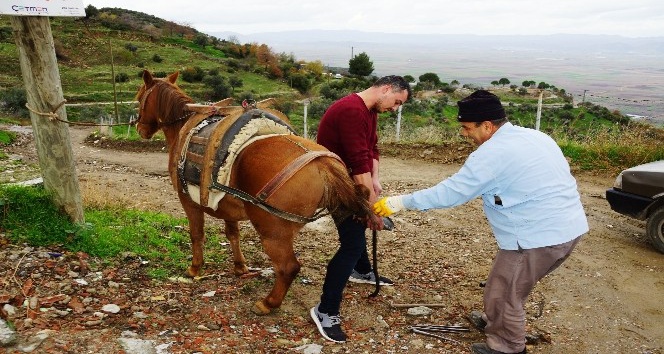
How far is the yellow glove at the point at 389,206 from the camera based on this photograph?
A: 3473 mm

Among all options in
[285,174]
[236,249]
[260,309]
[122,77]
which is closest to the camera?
[285,174]

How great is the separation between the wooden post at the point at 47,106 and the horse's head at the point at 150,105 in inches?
29.9

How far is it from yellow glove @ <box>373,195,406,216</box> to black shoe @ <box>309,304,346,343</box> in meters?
0.96

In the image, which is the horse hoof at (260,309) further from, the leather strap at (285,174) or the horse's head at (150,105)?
the horse's head at (150,105)

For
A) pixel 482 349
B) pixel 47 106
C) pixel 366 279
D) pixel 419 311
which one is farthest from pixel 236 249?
pixel 482 349

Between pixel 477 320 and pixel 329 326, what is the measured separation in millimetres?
1296

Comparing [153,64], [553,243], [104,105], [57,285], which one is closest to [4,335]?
[57,285]

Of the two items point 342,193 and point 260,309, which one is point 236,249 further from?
point 342,193

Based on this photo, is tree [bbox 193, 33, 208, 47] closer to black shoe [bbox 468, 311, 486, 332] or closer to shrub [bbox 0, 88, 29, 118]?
shrub [bbox 0, 88, 29, 118]

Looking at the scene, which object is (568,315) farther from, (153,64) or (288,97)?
(153,64)

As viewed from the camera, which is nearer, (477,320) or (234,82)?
(477,320)

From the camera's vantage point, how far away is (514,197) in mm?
3172

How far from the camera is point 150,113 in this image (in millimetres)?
5105

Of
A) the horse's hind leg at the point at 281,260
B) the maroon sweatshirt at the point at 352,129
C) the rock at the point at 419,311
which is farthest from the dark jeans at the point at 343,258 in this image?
the rock at the point at 419,311
